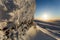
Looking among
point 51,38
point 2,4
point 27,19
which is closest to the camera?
point 2,4

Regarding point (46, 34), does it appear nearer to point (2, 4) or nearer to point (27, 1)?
point (27, 1)

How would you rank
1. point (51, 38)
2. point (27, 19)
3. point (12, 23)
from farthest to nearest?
point (51, 38), point (27, 19), point (12, 23)

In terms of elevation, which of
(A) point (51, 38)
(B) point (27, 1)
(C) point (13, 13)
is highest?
(B) point (27, 1)

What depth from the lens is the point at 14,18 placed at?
13.1 ft

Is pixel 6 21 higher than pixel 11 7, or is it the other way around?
pixel 11 7

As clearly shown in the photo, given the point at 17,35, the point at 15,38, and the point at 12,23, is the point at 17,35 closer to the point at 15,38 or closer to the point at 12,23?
the point at 15,38

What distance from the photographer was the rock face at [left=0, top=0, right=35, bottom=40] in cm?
381

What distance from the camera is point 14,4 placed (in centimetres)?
387

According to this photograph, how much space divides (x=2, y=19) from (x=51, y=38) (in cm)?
190

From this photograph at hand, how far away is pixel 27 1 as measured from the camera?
429cm

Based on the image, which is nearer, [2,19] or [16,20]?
[2,19]

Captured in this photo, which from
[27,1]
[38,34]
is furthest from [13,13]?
[38,34]

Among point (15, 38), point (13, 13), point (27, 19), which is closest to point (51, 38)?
point (27, 19)

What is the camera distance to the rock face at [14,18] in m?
3.81
